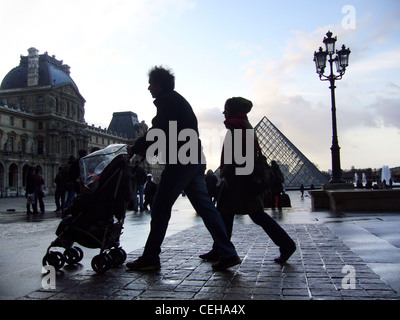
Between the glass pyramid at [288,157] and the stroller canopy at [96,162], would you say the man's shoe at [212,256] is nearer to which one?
the stroller canopy at [96,162]

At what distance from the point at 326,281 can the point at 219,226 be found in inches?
45.0

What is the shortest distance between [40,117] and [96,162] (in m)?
82.0

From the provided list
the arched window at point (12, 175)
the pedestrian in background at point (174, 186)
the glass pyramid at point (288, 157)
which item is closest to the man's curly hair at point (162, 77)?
the pedestrian in background at point (174, 186)

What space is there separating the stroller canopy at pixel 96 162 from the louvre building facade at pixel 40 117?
6738 cm

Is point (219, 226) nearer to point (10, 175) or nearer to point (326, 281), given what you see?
point (326, 281)

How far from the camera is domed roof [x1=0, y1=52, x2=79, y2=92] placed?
281 feet

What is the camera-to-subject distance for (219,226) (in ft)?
13.1

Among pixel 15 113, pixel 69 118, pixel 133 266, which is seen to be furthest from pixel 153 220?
pixel 69 118

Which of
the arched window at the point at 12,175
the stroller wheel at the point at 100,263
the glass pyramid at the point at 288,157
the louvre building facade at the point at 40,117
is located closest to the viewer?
the stroller wheel at the point at 100,263

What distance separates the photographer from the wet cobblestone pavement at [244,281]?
9.56ft

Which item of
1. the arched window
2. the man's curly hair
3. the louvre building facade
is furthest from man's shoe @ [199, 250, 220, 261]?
the arched window

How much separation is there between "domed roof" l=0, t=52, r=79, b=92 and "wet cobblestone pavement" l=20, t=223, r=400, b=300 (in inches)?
3453

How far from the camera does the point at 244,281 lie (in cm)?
337

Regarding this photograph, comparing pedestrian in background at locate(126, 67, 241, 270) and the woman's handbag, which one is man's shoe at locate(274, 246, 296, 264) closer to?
pedestrian in background at locate(126, 67, 241, 270)
